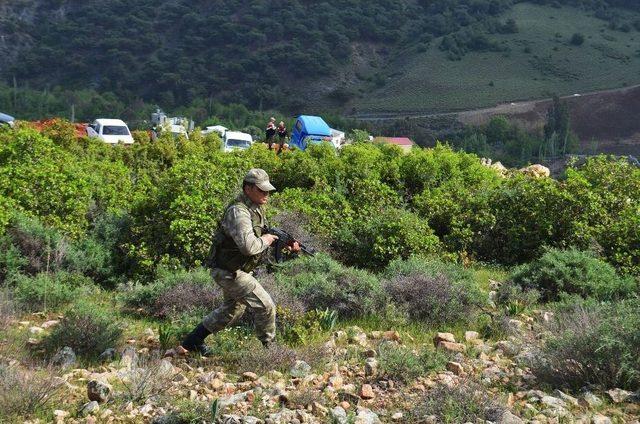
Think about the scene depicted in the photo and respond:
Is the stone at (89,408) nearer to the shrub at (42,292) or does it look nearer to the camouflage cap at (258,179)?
the camouflage cap at (258,179)

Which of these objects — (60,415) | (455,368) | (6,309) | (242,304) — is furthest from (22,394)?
(455,368)

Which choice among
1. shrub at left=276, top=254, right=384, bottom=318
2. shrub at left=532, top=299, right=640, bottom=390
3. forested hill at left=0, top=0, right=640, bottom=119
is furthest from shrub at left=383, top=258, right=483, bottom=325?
forested hill at left=0, top=0, right=640, bottom=119

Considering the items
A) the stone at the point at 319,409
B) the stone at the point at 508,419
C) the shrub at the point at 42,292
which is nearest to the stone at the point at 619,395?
the stone at the point at 508,419

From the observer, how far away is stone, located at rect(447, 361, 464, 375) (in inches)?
191

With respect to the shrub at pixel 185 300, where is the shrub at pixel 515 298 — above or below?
below

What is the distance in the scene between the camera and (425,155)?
1085 cm

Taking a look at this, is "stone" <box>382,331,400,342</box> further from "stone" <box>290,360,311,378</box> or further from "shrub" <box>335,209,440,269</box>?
"shrub" <box>335,209,440,269</box>

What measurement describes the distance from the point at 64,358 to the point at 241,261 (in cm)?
148

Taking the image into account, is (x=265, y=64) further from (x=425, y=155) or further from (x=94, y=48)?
(x=425, y=155)

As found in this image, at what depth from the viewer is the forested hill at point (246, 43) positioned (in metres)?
63.7

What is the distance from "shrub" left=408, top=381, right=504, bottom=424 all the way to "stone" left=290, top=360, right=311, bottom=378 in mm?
914

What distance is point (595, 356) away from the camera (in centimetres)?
460

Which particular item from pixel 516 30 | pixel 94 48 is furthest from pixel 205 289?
pixel 516 30

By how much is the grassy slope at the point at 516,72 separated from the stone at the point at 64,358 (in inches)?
2221
